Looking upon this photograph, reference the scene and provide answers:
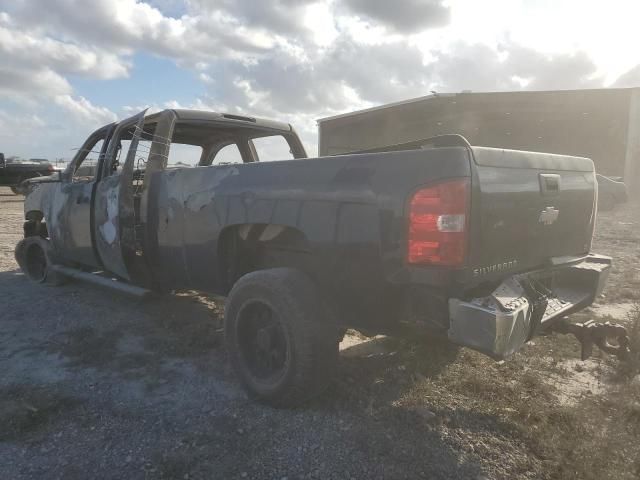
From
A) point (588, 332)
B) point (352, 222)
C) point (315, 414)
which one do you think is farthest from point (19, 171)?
point (588, 332)

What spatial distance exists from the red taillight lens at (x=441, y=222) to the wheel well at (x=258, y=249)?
765 mm

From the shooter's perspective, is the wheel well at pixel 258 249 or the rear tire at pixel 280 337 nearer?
the rear tire at pixel 280 337

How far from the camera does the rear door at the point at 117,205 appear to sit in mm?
4133

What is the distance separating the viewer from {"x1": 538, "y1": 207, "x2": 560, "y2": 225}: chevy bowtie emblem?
2.77m

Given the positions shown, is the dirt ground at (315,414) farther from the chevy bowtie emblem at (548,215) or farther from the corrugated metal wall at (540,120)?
the corrugated metal wall at (540,120)

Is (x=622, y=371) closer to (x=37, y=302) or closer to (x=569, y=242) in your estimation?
(x=569, y=242)

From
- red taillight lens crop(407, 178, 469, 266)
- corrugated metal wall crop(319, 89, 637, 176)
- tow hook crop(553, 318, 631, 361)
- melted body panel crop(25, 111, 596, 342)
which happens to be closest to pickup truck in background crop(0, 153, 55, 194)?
corrugated metal wall crop(319, 89, 637, 176)

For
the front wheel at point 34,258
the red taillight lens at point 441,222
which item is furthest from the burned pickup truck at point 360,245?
the front wheel at point 34,258

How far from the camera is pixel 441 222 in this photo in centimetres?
228

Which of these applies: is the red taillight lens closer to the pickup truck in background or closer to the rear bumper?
the rear bumper

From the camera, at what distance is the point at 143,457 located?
2.47 m

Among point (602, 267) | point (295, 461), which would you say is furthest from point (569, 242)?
point (295, 461)

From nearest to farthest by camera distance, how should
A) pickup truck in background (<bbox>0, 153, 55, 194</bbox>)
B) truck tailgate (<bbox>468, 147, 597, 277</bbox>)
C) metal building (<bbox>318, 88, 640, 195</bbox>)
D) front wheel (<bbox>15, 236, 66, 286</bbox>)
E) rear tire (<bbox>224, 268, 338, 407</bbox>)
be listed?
truck tailgate (<bbox>468, 147, 597, 277</bbox>) → rear tire (<bbox>224, 268, 338, 407</bbox>) → front wheel (<bbox>15, 236, 66, 286</bbox>) → pickup truck in background (<bbox>0, 153, 55, 194</bbox>) → metal building (<bbox>318, 88, 640, 195</bbox>)

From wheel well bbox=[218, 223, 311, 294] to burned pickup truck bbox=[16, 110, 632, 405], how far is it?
11mm
